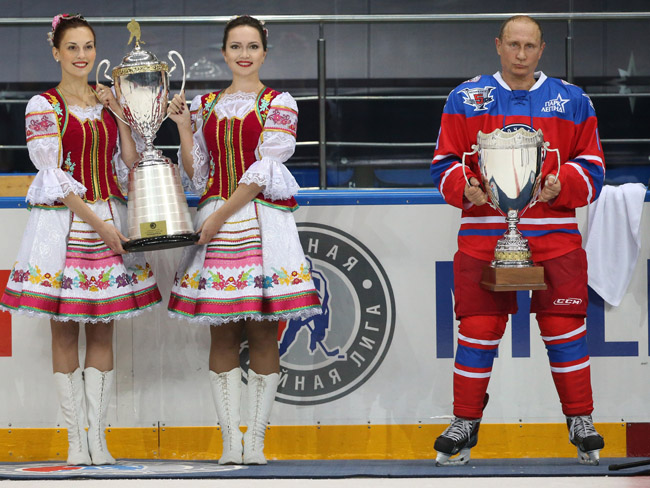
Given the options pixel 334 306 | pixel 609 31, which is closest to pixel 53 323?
pixel 334 306

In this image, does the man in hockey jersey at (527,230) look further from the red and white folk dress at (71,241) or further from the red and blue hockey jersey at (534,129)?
the red and white folk dress at (71,241)

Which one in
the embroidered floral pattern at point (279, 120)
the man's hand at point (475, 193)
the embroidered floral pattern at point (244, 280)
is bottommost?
the embroidered floral pattern at point (244, 280)

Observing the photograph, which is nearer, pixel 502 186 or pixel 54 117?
pixel 502 186

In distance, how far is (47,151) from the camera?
11.0ft

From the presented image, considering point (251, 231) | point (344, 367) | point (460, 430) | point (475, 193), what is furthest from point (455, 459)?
point (251, 231)

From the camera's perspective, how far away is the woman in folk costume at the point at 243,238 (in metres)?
3.40

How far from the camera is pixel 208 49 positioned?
536 cm

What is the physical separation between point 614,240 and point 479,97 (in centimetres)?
90

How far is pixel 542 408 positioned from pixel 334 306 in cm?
90

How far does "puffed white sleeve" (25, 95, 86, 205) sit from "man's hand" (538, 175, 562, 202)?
1.56 m

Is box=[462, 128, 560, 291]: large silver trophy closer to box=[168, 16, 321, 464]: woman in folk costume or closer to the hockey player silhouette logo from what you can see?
box=[168, 16, 321, 464]: woman in folk costume

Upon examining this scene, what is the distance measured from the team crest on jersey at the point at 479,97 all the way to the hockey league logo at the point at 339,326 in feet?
2.68

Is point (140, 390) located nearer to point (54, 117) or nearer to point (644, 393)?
point (54, 117)

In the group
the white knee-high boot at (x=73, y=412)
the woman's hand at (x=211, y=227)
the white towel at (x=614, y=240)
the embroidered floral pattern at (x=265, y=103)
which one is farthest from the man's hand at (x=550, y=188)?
the white knee-high boot at (x=73, y=412)
